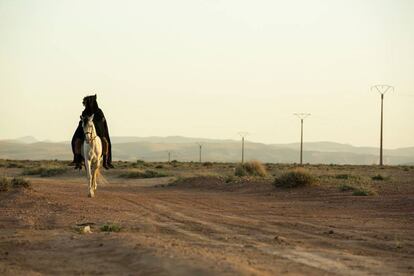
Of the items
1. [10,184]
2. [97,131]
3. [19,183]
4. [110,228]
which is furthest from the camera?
[97,131]

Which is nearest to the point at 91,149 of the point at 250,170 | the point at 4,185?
the point at 4,185

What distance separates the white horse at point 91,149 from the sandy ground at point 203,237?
109cm

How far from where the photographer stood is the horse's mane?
23453mm

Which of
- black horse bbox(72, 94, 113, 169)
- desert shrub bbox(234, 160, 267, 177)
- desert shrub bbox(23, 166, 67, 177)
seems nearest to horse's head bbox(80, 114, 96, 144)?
black horse bbox(72, 94, 113, 169)

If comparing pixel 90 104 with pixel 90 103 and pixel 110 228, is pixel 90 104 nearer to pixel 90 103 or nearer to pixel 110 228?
pixel 90 103

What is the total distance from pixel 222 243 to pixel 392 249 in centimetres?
330

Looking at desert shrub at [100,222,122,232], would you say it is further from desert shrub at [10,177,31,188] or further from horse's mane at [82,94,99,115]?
desert shrub at [10,177,31,188]

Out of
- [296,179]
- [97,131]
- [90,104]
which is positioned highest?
[90,104]

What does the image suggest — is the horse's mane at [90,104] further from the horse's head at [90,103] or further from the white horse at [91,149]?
the white horse at [91,149]

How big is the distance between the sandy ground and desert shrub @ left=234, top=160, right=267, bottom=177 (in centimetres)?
2063

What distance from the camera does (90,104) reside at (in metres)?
23.5

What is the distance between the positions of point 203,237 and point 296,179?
56.8 ft

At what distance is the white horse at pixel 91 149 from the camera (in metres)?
22.5

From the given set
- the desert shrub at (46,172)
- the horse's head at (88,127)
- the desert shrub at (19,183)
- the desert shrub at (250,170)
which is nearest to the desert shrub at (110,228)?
the horse's head at (88,127)
